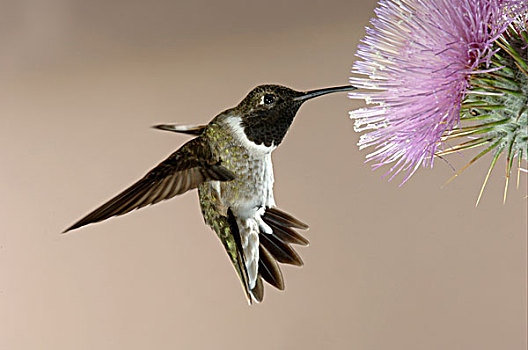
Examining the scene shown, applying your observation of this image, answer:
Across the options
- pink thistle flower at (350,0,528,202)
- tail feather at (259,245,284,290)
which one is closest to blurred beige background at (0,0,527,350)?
tail feather at (259,245,284,290)

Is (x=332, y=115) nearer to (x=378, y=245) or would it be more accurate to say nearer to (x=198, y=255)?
(x=378, y=245)

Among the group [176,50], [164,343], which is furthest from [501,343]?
[176,50]

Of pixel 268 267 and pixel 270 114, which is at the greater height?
pixel 270 114

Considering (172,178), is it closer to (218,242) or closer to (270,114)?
(270,114)

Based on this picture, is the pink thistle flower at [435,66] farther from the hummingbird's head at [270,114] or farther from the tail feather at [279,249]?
the tail feather at [279,249]

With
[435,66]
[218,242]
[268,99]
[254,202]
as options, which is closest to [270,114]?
[268,99]

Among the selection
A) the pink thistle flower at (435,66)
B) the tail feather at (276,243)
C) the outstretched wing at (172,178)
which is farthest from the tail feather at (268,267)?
the pink thistle flower at (435,66)

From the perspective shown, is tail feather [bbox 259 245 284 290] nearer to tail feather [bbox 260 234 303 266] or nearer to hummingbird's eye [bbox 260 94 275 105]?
tail feather [bbox 260 234 303 266]

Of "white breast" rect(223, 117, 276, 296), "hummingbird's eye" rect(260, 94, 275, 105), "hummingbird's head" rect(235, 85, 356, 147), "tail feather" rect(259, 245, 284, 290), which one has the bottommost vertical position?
"tail feather" rect(259, 245, 284, 290)
